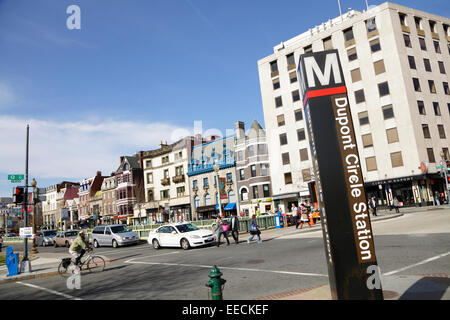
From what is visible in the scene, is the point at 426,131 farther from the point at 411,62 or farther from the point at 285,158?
the point at 285,158

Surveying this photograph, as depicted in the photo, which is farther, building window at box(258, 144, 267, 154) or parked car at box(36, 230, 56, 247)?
building window at box(258, 144, 267, 154)

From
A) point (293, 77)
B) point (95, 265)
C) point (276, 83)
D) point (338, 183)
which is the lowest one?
point (95, 265)

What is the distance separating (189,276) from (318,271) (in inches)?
152

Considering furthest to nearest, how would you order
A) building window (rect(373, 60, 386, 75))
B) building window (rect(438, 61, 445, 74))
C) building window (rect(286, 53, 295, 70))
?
building window (rect(286, 53, 295, 70)), building window (rect(438, 61, 445, 74)), building window (rect(373, 60, 386, 75))

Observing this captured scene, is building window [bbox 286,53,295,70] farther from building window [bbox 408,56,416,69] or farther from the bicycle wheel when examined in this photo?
the bicycle wheel

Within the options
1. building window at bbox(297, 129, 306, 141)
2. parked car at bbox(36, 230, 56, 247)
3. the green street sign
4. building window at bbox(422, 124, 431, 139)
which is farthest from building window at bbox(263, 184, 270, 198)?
the green street sign

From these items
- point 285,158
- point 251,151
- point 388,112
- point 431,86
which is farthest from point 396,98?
point 251,151

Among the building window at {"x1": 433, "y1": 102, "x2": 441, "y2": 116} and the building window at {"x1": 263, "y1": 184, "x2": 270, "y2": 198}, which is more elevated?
the building window at {"x1": 433, "y1": 102, "x2": 441, "y2": 116}

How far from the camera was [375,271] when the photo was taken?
472 centimetres

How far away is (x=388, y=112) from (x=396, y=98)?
1.71 metres

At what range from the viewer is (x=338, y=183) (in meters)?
4.96

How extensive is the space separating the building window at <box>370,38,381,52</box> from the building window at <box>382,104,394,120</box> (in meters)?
6.95

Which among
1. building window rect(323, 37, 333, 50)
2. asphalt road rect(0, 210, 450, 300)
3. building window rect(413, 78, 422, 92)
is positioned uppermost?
building window rect(323, 37, 333, 50)

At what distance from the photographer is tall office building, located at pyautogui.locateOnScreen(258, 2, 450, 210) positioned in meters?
35.0
